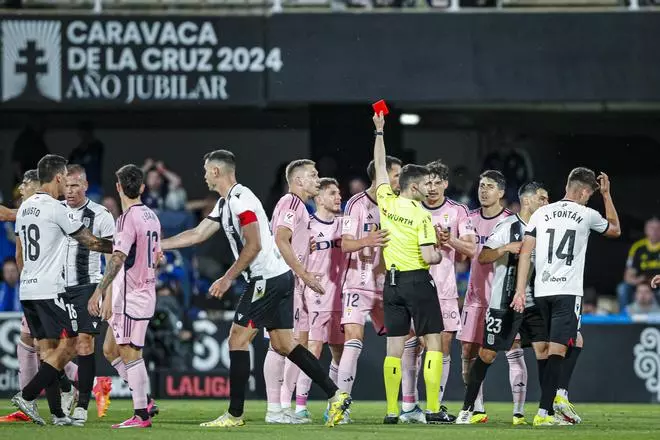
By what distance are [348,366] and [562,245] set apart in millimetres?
2294

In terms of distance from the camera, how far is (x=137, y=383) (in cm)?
1234

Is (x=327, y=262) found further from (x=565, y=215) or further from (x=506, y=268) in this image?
(x=565, y=215)

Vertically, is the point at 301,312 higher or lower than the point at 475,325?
higher

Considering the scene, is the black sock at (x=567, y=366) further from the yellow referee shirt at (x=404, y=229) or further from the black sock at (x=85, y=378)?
the black sock at (x=85, y=378)

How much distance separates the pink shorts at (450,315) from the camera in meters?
14.1

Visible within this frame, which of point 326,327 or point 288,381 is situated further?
point 326,327

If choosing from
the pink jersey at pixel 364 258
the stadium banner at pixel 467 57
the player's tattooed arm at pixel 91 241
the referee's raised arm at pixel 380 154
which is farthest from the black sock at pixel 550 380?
the stadium banner at pixel 467 57

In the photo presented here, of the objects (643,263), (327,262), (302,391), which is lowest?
(302,391)

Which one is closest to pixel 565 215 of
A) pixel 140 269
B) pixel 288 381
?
pixel 288 381

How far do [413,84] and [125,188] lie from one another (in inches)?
344

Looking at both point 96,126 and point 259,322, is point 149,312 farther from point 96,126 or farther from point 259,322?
point 96,126

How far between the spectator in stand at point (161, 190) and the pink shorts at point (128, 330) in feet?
27.4

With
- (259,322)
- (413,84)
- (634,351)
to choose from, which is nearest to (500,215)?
(259,322)

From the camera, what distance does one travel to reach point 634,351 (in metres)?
18.5
